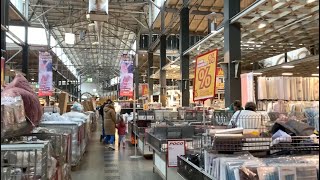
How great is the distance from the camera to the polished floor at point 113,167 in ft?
25.0

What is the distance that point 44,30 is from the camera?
2445 cm

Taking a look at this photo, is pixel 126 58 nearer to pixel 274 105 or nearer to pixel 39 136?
pixel 274 105

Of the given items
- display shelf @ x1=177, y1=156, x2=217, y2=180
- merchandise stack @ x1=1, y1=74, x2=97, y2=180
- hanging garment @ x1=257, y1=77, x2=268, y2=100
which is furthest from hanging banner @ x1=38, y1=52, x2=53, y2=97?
display shelf @ x1=177, y1=156, x2=217, y2=180

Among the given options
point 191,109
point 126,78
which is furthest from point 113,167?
point 126,78

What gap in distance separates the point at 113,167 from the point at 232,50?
4.41 m

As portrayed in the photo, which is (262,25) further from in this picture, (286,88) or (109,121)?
(109,121)

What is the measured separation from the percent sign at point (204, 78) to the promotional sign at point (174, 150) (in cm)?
104

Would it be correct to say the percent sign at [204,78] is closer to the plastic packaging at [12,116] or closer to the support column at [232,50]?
the plastic packaging at [12,116]

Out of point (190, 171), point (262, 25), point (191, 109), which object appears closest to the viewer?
point (190, 171)

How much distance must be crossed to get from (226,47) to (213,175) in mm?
6617

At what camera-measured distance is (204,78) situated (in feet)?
18.1

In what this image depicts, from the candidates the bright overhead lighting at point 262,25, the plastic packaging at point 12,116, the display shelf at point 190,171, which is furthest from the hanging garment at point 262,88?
the plastic packaging at point 12,116

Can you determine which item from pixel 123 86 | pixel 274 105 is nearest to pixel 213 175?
pixel 274 105

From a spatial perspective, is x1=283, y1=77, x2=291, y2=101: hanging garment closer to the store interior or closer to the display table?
the store interior
